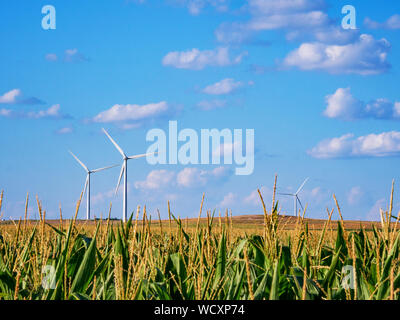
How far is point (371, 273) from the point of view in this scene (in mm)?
4270

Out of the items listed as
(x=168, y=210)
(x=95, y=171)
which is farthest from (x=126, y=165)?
(x=168, y=210)

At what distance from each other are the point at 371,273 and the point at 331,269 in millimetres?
787

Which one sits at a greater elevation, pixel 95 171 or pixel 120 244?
pixel 95 171

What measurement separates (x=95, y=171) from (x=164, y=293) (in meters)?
38.2
